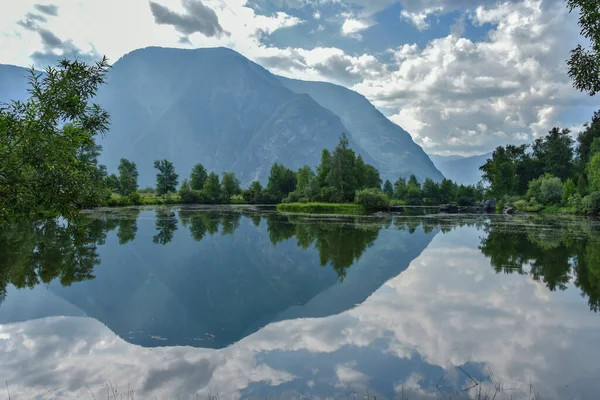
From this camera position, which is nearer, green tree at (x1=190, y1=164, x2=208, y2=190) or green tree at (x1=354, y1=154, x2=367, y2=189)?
green tree at (x1=354, y1=154, x2=367, y2=189)

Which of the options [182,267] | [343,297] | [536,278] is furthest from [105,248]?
[536,278]

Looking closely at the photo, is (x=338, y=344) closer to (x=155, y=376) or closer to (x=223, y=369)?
(x=223, y=369)

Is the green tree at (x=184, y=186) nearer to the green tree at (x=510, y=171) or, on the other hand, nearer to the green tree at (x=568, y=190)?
the green tree at (x=510, y=171)

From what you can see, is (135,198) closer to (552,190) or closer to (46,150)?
(552,190)

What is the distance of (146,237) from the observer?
36906mm

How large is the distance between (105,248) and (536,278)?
2916 centimetres

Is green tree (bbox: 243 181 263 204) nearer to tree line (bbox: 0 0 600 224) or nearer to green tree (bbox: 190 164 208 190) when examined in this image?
green tree (bbox: 190 164 208 190)

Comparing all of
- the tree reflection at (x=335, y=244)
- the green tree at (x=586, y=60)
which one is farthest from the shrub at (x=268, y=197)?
the green tree at (x=586, y=60)

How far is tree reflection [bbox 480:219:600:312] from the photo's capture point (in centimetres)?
1877

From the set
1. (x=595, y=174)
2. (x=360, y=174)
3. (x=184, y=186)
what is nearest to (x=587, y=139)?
(x=595, y=174)

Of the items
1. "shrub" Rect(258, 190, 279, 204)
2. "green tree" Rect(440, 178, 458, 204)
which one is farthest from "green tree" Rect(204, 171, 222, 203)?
"green tree" Rect(440, 178, 458, 204)

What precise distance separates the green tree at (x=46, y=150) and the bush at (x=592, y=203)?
80130mm

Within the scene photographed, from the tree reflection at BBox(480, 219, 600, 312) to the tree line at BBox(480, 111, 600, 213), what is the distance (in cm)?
4494

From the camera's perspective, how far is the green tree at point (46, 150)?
Answer: 28.3 ft
